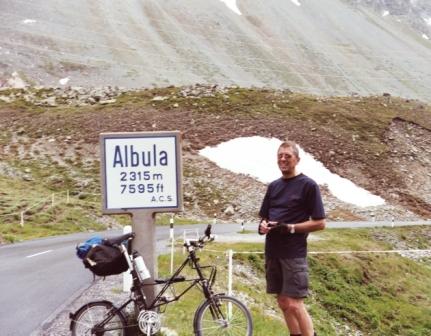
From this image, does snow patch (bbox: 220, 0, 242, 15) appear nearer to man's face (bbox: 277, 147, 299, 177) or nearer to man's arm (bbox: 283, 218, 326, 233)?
man's face (bbox: 277, 147, 299, 177)

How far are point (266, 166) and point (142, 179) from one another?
32.7 metres

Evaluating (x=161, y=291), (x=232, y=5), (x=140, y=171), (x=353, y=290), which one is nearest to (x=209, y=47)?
(x=232, y=5)

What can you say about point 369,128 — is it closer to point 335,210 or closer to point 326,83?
point 335,210

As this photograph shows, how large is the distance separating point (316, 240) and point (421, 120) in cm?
3014

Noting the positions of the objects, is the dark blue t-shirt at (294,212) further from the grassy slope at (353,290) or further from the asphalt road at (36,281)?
the grassy slope at (353,290)

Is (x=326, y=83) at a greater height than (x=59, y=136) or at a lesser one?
greater

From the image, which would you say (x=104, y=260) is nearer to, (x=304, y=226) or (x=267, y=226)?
(x=267, y=226)

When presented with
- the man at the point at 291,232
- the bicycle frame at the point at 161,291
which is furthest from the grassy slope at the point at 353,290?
the man at the point at 291,232

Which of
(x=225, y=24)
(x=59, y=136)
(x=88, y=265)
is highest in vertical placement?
(x=225, y=24)

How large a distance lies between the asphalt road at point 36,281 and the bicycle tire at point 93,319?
1.79 metres

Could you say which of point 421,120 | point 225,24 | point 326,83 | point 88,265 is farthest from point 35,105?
point 225,24

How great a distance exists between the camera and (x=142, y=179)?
843 cm

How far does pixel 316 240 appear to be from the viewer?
23688mm

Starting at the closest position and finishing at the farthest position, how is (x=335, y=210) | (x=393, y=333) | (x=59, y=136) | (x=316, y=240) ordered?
(x=393, y=333)
(x=316, y=240)
(x=335, y=210)
(x=59, y=136)
